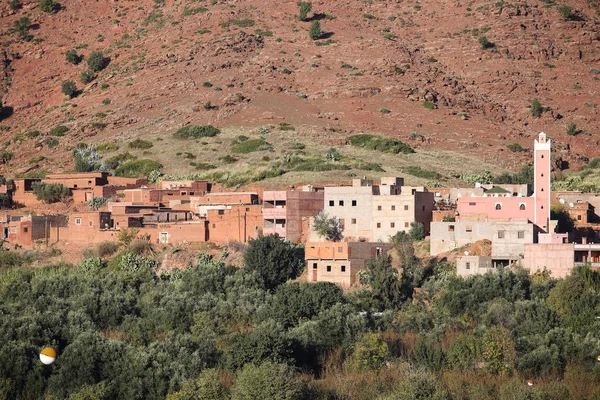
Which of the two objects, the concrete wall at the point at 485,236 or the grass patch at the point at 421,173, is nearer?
the concrete wall at the point at 485,236

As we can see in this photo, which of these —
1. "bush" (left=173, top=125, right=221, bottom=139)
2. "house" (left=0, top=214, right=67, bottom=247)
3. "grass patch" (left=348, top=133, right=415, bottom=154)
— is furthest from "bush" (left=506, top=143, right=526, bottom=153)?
"house" (left=0, top=214, right=67, bottom=247)

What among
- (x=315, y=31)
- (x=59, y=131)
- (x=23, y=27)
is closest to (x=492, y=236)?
(x=59, y=131)

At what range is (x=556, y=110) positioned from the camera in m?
85.9

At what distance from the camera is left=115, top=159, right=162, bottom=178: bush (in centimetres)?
6825

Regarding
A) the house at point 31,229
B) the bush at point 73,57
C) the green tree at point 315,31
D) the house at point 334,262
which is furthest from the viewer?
the bush at point 73,57

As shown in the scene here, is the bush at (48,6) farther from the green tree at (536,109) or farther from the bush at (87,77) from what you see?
the green tree at (536,109)

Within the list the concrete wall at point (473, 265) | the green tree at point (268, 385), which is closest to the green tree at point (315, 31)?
the concrete wall at point (473, 265)

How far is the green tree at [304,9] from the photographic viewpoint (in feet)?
320

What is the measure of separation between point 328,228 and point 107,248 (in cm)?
860

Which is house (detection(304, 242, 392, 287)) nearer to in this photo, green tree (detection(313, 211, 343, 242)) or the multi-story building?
green tree (detection(313, 211, 343, 242))

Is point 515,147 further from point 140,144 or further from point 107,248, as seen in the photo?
point 107,248

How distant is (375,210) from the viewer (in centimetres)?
5081

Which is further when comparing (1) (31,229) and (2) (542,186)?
(1) (31,229)

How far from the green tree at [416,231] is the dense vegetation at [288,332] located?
1.67 feet
